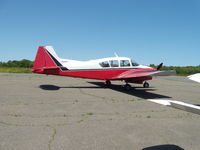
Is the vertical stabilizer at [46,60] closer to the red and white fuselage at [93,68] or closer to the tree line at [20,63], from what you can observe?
the red and white fuselage at [93,68]

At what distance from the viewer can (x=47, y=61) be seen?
39.2 feet

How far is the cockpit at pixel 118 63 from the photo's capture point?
12928 mm

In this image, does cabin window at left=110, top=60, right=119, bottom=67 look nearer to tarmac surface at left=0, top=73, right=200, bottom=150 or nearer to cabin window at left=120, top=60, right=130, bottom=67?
cabin window at left=120, top=60, right=130, bottom=67

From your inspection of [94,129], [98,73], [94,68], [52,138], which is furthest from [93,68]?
[52,138]

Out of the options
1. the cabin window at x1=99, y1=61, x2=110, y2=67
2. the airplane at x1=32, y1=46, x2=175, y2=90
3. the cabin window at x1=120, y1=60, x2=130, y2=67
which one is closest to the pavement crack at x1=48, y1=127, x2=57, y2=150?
the airplane at x1=32, y1=46, x2=175, y2=90

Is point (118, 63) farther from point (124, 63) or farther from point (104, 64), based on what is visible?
point (104, 64)

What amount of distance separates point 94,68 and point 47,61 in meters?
3.58

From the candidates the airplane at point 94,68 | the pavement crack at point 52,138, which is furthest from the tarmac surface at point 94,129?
the airplane at point 94,68

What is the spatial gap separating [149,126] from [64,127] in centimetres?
248

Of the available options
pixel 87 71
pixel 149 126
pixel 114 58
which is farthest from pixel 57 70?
pixel 149 126

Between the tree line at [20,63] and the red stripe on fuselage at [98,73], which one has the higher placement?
the tree line at [20,63]

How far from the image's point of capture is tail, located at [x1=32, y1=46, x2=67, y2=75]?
11.7 meters

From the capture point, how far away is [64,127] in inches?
175

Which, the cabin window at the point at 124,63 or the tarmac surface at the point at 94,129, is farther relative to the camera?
the cabin window at the point at 124,63
